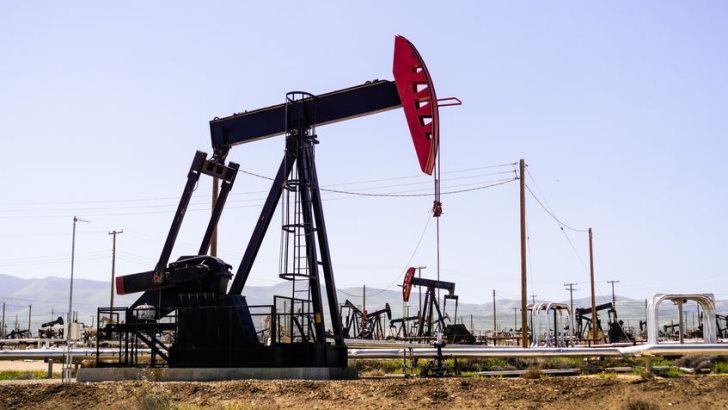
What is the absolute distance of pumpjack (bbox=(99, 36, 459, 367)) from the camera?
16.2 meters

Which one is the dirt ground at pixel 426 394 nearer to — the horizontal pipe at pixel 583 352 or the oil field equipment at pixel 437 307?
the horizontal pipe at pixel 583 352

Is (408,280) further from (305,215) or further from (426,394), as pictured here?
(426,394)

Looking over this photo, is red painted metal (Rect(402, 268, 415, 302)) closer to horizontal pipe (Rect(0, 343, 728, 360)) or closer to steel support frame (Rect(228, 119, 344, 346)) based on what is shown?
horizontal pipe (Rect(0, 343, 728, 360))

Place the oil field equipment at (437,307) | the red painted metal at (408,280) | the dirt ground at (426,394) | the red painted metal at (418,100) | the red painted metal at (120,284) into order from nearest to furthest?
the dirt ground at (426,394), the red painted metal at (418,100), the red painted metal at (120,284), the oil field equipment at (437,307), the red painted metal at (408,280)

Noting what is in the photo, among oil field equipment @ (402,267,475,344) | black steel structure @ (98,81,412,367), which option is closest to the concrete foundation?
black steel structure @ (98,81,412,367)

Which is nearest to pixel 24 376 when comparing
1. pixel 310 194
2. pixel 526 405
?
pixel 310 194

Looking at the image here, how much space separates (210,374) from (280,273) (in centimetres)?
247

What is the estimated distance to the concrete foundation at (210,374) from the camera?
625 inches

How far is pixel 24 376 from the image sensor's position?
23031 millimetres

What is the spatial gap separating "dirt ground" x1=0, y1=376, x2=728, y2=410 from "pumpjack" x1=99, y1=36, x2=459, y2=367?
1535 mm

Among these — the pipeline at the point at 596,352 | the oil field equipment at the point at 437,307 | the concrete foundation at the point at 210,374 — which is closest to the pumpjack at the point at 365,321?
the oil field equipment at the point at 437,307

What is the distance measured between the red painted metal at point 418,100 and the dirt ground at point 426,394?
442 centimetres

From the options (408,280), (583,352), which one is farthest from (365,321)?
(583,352)

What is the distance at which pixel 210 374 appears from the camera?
16.6m
